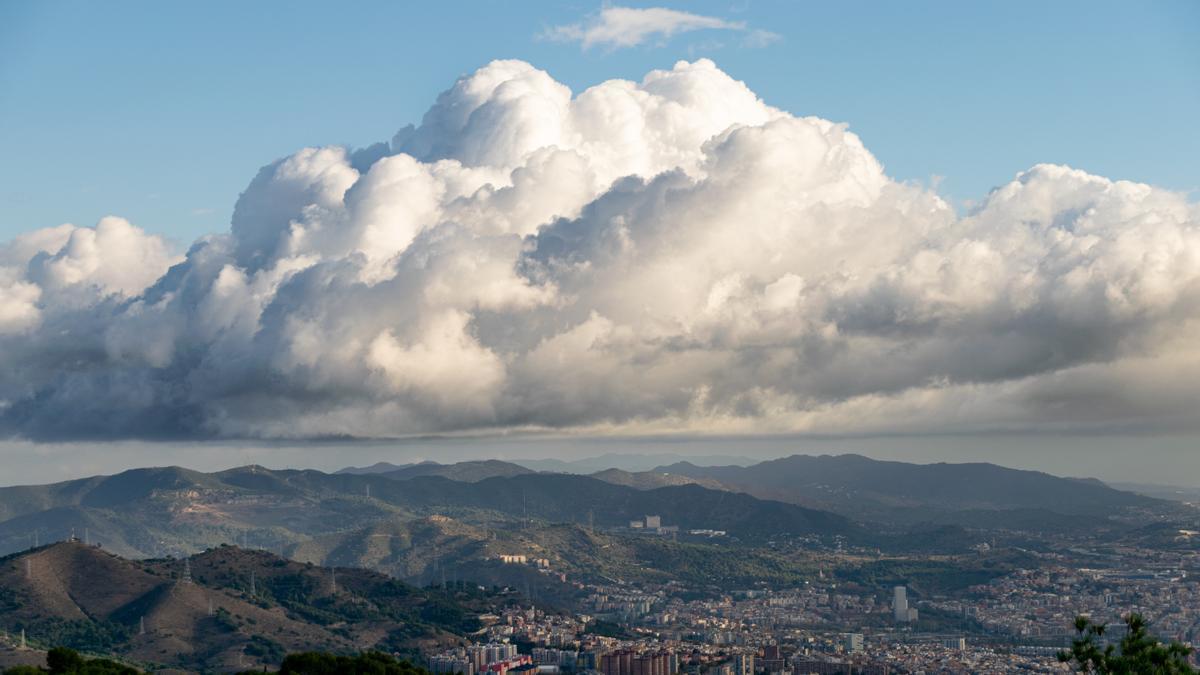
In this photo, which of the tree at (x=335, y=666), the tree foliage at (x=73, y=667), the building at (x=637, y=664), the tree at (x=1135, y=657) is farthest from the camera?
the building at (x=637, y=664)

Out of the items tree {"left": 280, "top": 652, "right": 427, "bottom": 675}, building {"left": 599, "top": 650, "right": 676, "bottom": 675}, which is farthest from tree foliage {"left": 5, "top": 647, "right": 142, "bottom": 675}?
building {"left": 599, "top": 650, "right": 676, "bottom": 675}

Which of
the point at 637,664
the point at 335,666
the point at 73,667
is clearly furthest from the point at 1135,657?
the point at 637,664

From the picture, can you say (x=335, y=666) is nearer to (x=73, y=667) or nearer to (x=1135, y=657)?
(x=73, y=667)

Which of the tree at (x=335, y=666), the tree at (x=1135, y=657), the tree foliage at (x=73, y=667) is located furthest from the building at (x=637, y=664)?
the tree at (x=1135, y=657)

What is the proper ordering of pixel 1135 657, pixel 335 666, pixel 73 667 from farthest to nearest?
pixel 73 667, pixel 335 666, pixel 1135 657

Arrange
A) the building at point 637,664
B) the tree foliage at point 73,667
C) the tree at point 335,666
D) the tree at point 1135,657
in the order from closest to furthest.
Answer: the tree at point 1135,657, the tree foliage at point 73,667, the tree at point 335,666, the building at point 637,664

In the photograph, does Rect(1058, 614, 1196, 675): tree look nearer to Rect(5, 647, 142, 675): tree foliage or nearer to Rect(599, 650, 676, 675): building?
Rect(5, 647, 142, 675): tree foliage

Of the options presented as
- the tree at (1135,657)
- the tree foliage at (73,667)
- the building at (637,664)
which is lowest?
the building at (637,664)

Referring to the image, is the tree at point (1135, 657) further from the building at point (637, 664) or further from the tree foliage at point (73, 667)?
the building at point (637, 664)

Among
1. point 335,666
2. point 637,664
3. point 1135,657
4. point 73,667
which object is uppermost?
point 1135,657

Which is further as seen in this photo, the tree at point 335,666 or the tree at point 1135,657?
the tree at point 335,666

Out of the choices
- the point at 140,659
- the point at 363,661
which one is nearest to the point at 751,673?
the point at 140,659
